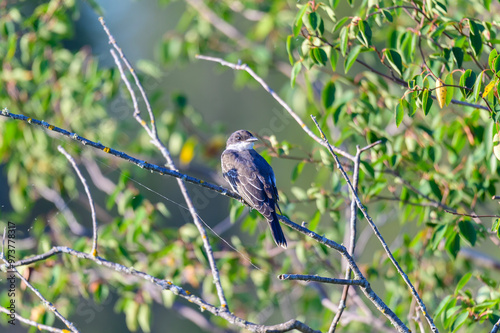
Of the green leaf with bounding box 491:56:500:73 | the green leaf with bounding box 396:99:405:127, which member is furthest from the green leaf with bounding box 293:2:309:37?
the green leaf with bounding box 491:56:500:73

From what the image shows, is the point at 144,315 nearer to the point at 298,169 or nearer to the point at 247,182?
the point at 247,182

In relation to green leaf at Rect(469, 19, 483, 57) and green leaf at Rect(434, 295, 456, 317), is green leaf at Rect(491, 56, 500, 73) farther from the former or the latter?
green leaf at Rect(434, 295, 456, 317)

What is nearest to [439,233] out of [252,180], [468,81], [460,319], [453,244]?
[453,244]

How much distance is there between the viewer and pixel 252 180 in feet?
15.0

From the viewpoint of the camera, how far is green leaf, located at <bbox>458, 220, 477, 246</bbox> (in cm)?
339

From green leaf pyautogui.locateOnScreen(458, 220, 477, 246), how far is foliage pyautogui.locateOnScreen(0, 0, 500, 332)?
0.03 feet

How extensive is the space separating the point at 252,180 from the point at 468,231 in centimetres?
175

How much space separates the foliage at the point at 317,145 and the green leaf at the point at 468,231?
0.03 feet

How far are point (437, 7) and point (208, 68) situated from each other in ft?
50.7

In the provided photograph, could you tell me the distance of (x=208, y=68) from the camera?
60.6 ft

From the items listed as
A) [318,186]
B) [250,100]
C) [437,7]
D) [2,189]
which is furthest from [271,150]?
[250,100]

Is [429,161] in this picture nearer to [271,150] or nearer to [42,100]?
[271,150]

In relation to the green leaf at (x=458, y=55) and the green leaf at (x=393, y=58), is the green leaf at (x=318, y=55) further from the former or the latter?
the green leaf at (x=458, y=55)

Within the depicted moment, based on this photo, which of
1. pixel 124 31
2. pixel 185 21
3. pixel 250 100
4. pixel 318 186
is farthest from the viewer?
pixel 250 100
